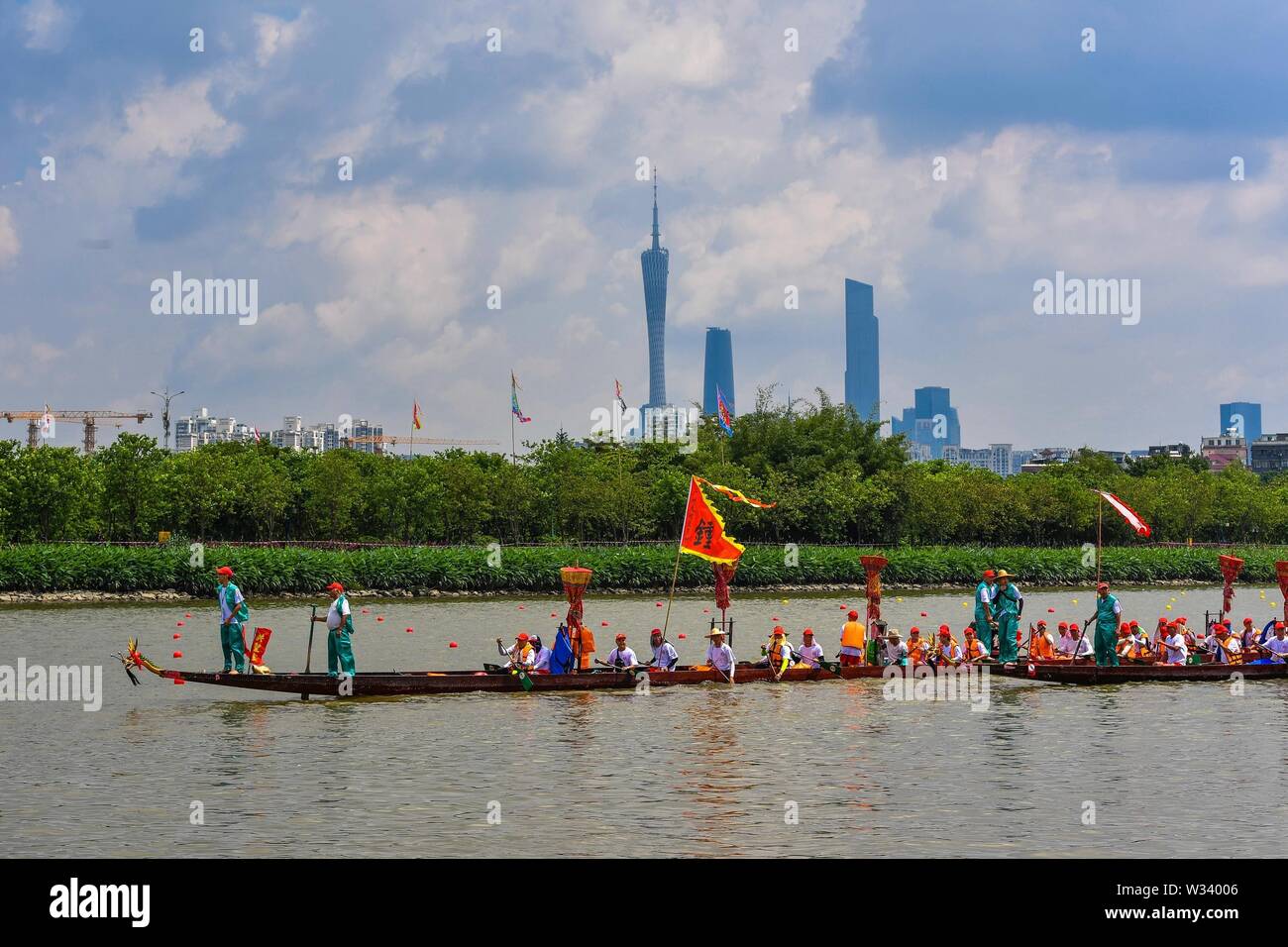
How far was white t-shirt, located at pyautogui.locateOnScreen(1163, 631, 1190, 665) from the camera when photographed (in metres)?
37.2

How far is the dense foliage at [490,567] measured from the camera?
65.6 meters

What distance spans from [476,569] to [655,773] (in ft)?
162

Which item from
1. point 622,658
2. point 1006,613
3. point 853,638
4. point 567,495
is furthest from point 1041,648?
point 567,495

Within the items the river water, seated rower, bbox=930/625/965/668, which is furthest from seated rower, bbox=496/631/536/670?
seated rower, bbox=930/625/965/668

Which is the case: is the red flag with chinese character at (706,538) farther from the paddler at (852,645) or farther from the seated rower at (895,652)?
the seated rower at (895,652)

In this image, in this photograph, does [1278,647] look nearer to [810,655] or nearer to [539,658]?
[810,655]

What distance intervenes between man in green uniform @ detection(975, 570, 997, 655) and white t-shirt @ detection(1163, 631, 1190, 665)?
5.04 metres

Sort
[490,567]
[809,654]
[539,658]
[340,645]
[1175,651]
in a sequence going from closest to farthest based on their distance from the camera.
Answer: [340,645], [539,658], [809,654], [1175,651], [490,567]

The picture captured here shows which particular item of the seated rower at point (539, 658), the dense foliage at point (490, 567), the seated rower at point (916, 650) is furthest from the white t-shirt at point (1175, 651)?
the dense foliage at point (490, 567)

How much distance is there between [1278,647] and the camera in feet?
128

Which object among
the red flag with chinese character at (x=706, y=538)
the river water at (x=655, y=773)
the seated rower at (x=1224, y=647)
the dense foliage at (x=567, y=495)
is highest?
the dense foliage at (x=567, y=495)

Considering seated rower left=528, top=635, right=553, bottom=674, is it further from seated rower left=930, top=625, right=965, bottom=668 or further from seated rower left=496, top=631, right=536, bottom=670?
seated rower left=930, top=625, right=965, bottom=668

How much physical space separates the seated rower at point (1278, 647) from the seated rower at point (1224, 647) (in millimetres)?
727
